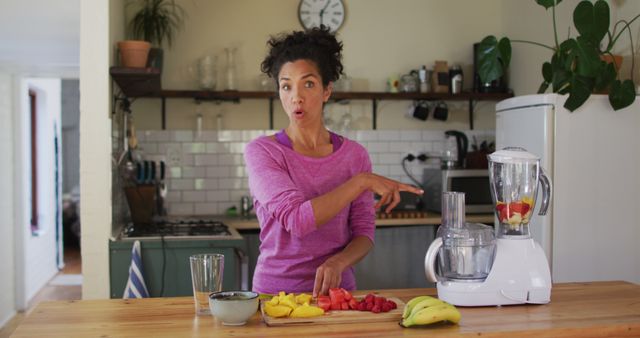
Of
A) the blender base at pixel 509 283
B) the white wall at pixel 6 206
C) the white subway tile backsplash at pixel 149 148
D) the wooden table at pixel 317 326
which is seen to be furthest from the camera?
the white wall at pixel 6 206

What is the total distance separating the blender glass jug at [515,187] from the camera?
1.92m

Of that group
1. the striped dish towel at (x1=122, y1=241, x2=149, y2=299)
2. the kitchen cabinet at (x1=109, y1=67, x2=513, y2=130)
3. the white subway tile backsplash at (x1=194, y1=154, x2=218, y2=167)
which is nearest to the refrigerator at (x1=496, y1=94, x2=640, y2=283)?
the kitchen cabinet at (x1=109, y1=67, x2=513, y2=130)

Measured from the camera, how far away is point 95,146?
12.0 feet

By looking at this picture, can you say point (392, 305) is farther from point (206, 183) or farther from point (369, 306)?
point (206, 183)

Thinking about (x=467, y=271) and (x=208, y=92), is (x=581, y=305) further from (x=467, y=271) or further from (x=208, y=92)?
(x=208, y=92)

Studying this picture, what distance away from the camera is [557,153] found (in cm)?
363

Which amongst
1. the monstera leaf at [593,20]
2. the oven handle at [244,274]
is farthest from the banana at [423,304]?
the monstera leaf at [593,20]

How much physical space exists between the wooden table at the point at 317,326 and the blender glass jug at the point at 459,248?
0.10 metres

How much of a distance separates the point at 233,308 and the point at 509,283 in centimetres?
73

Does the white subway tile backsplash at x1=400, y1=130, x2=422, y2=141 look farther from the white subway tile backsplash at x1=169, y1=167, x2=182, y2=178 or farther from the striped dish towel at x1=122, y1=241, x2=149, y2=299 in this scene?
the striped dish towel at x1=122, y1=241, x2=149, y2=299

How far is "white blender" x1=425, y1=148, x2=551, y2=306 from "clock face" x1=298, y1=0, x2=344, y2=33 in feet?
10.9

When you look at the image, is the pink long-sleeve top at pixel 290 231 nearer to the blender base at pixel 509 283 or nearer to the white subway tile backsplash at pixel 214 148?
the blender base at pixel 509 283

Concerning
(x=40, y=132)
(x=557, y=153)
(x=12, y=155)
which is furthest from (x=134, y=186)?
(x=40, y=132)

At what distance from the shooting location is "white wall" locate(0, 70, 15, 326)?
17.9 ft
